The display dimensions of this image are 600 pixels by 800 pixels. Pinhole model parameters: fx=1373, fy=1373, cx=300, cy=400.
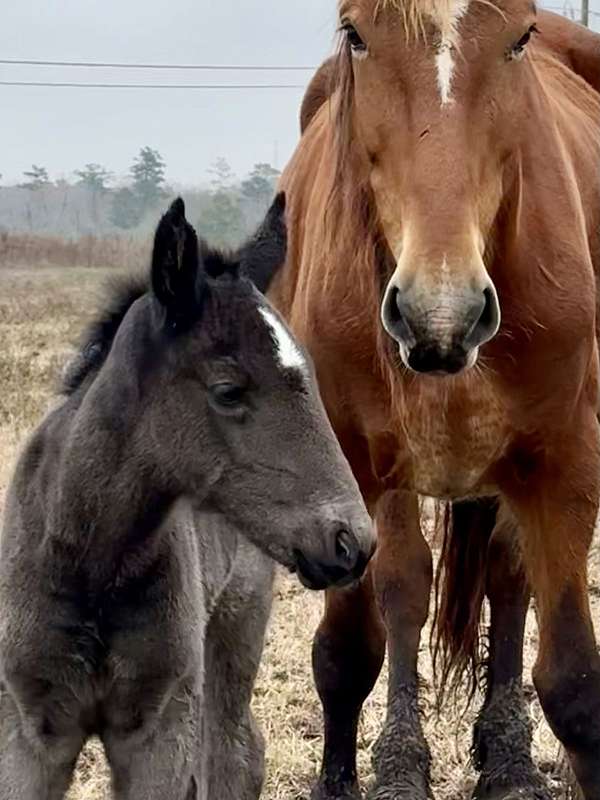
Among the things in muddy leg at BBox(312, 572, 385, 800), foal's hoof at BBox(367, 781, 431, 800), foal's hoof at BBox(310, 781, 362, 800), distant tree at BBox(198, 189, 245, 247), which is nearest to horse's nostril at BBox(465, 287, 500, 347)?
muddy leg at BBox(312, 572, 385, 800)

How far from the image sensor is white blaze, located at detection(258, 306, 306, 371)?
10.2 ft

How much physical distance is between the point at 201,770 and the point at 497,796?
1065mm

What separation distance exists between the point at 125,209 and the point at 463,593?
75.7 meters

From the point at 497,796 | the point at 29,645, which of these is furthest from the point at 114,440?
the point at 497,796

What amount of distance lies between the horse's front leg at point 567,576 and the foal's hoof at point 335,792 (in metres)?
0.82

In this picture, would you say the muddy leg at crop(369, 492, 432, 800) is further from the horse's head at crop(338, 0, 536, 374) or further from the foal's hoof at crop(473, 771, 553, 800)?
the horse's head at crop(338, 0, 536, 374)

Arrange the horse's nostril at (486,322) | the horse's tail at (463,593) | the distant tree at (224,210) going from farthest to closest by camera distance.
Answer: the distant tree at (224,210), the horse's tail at (463,593), the horse's nostril at (486,322)

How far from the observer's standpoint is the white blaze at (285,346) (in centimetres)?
311

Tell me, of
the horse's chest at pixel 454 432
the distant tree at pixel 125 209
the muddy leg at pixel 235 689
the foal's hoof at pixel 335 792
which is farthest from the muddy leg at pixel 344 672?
the distant tree at pixel 125 209

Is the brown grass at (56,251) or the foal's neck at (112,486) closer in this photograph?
the foal's neck at (112,486)

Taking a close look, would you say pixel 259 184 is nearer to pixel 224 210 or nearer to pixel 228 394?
pixel 224 210

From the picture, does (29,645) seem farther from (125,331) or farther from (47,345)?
(47,345)

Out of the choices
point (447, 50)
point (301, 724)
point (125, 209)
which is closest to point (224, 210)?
point (125, 209)

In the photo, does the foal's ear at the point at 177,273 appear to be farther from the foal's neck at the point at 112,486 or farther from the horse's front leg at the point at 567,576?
the horse's front leg at the point at 567,576
